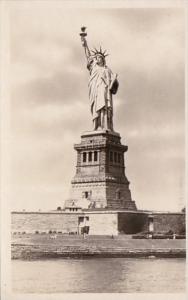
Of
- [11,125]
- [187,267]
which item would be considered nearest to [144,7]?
[11,125]

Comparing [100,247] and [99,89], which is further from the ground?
[99,89]

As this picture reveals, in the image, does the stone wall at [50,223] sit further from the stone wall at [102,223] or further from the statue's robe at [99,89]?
the statue's robe at [99,89]

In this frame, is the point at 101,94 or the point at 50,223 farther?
the point at 101,94

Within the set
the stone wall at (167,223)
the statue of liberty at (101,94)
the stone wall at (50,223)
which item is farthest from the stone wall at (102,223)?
the statue of liberty at (101,94)

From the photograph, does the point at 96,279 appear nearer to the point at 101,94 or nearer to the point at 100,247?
the point at 100,247

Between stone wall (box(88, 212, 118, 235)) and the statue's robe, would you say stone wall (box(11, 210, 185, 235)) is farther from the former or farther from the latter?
the statue's robe

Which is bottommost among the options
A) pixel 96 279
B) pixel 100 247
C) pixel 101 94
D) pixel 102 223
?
pixel 96 279

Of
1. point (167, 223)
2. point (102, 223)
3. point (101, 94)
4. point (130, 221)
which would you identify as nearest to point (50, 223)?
point (102, 223)

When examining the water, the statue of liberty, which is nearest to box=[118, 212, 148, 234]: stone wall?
the statue of liberty

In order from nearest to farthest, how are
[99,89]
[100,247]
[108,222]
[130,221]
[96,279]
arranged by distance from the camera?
[96,279] < [100,247] < [99,89] < [108,222] < [130,221]
